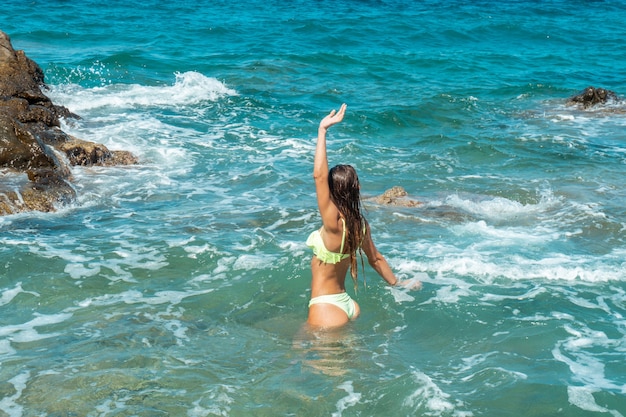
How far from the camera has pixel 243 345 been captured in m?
6.30

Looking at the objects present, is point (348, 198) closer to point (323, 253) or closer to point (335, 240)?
point (335, 240)

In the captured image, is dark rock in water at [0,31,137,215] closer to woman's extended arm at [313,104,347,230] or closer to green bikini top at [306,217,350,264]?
green bikini top at [306,217,350,264]

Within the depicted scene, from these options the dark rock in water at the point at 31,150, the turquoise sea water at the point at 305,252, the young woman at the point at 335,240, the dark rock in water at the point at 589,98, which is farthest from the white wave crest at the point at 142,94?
the young woman at the point at 335,240

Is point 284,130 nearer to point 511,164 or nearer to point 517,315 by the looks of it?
point 511,164

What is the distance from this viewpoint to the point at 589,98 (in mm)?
17609

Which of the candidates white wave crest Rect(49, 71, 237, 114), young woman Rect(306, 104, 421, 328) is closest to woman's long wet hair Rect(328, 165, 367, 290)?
young woman Rect(306, 104, 421, 328)

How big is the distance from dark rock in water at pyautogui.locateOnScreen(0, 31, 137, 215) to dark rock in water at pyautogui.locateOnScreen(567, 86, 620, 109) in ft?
34.4

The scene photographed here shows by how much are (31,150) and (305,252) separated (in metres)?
4.53

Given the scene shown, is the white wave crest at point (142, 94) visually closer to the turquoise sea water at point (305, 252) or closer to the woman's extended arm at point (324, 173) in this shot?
the turquoise sea water at point (305, 252)

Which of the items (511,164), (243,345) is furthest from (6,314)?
(511,164)

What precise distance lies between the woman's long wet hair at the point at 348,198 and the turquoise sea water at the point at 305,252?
2.94 ft

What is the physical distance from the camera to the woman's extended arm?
515 cm

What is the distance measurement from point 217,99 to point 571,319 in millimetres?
12422

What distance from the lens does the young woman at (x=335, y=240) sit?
5332 mm
